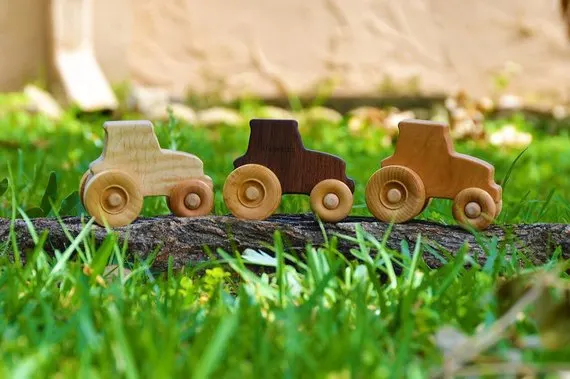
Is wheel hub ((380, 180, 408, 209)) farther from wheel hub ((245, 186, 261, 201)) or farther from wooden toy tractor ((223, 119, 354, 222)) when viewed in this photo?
wheel hub ((245, 186, 261, 201))

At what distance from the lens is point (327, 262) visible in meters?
1.76

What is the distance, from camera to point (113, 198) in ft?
6.54

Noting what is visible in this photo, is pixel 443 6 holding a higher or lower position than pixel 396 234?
higher

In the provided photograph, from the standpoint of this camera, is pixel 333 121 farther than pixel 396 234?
Yes

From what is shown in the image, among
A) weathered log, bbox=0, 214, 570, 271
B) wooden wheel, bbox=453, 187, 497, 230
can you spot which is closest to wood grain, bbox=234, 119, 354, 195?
weathered log, bbox=0, 214, 570, 271

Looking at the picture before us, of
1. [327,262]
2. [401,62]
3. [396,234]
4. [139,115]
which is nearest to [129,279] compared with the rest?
[327,262]

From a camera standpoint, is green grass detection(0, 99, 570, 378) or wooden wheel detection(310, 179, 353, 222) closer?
green grass detection(0, 99, 570, 378)

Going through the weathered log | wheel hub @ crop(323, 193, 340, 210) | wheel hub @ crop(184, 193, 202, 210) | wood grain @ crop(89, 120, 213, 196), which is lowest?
the weathered log

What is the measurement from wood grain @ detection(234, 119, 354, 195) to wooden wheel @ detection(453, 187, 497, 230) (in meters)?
0.23

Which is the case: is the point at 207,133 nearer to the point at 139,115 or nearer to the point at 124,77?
the point at 139,115

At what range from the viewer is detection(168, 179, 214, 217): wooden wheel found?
2.05m

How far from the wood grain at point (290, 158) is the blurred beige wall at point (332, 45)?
15.4 ft

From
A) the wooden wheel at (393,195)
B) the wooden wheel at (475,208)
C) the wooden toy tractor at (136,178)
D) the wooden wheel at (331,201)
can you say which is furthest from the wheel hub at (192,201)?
the wooden wheel at (475,208)

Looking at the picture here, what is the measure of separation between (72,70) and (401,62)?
7.66 ft
